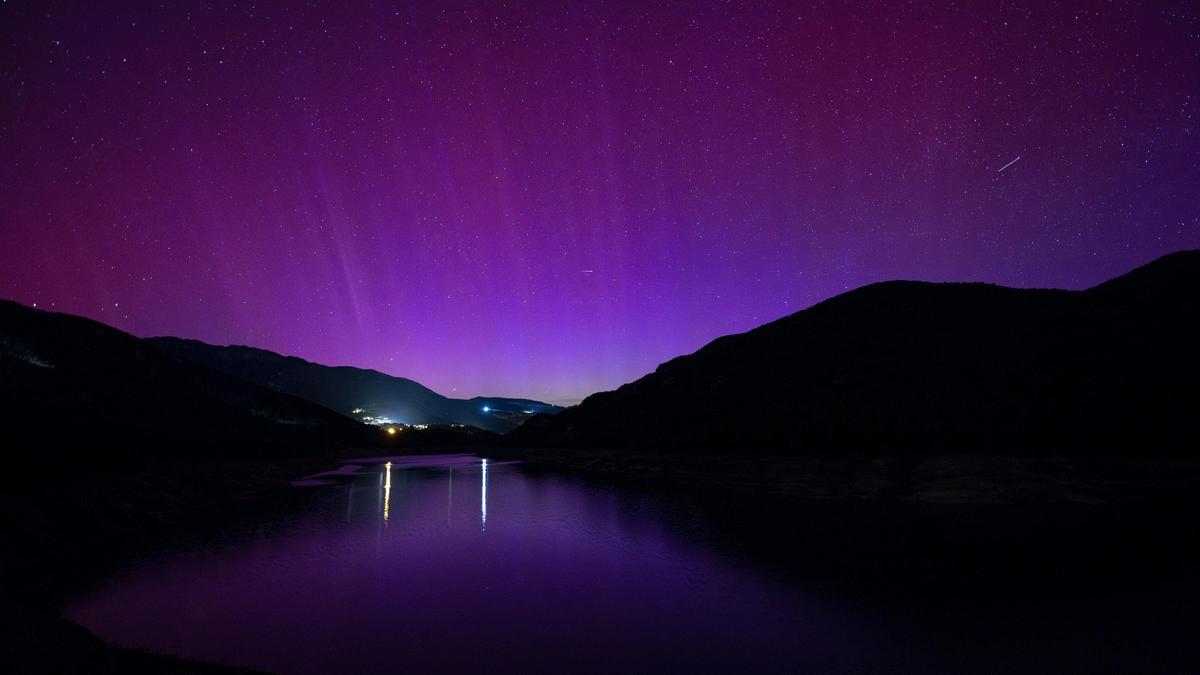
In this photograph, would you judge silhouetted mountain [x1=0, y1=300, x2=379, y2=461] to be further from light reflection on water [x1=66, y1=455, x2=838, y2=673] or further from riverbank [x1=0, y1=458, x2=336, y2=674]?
light reflection on water [x1=66, y1=455, x2=838, y2=673]

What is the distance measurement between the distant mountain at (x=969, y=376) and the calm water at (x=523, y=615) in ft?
142

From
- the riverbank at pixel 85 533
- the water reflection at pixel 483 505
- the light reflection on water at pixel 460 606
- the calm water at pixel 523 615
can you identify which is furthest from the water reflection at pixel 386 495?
the calm water at pixel 523 615

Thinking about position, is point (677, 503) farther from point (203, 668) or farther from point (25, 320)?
point (25, 320)

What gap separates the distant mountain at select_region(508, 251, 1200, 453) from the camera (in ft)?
182

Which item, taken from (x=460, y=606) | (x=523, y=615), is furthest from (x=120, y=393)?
(x=523, y=615)

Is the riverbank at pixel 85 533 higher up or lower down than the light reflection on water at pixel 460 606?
higher up

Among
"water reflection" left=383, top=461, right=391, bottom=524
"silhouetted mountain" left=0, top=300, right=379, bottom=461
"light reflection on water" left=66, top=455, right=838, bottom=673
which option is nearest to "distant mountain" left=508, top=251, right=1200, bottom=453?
"light reflection on water" left=66, top=455, right=838, bottom=673

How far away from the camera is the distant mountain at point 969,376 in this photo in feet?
182

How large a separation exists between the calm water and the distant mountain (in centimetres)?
4341

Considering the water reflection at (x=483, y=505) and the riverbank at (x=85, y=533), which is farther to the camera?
the water reflection at (x=483, y=505)

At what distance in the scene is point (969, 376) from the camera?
71500mm

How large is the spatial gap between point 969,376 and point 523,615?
75.8m

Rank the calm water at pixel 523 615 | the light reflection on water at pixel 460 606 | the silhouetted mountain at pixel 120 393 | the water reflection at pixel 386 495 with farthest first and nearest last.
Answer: the silhouetted mountain at pixel 120 393 < the water reflection at pixel 386 495 < the light reflection on water at pixel 460 606 < the calm water at pixel 523 615

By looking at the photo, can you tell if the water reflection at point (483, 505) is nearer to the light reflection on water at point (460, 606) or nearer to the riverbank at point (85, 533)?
the light reflection on water at point (460, 606)
